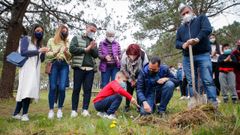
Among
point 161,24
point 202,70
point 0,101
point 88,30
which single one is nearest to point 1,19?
point 0,101

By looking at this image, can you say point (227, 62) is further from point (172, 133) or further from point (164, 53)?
point (164, 53)

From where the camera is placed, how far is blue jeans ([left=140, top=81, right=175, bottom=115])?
5270mm

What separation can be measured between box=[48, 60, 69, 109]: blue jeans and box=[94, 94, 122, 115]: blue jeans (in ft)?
2.08

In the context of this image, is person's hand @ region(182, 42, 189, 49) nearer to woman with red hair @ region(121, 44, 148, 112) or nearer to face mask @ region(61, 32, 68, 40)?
woman with red hair @ region(121, 44, 148, 112)

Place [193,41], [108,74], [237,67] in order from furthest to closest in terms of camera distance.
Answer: [237,67] < [108,74] < [193,41]

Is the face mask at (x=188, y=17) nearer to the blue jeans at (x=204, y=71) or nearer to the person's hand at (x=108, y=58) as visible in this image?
the blue jeans at (x=204, y=71)

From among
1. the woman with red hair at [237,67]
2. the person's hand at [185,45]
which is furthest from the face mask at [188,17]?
the woman with red hair at [237,67]

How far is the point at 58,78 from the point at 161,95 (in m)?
1.76

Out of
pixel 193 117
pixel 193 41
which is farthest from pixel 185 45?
pixel 193 117

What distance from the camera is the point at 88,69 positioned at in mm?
5988

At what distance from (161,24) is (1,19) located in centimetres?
987

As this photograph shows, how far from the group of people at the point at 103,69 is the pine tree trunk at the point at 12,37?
5.15 m

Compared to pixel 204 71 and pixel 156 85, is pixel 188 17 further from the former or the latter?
pixel 156 85

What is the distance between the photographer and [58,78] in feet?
19.0
